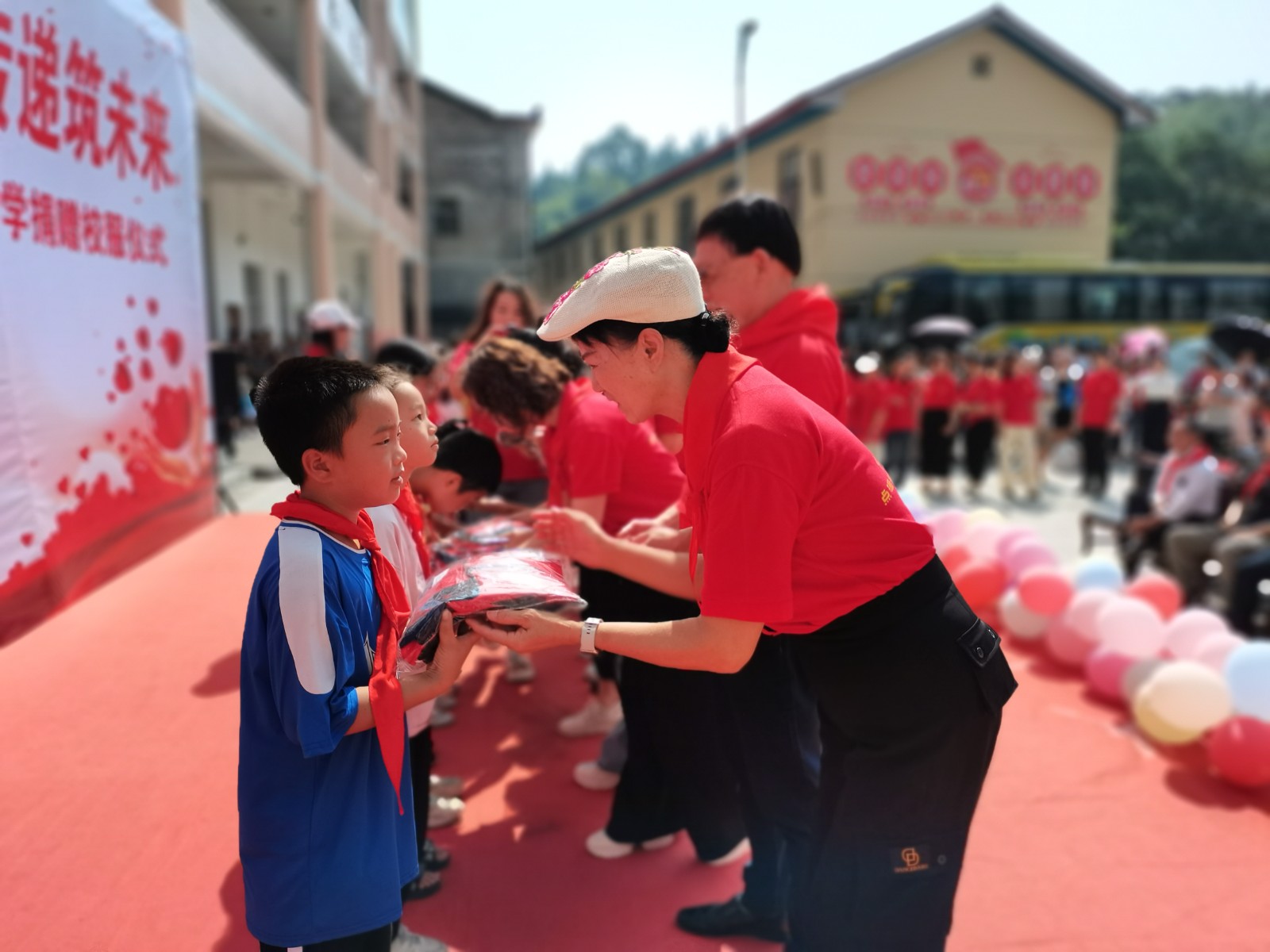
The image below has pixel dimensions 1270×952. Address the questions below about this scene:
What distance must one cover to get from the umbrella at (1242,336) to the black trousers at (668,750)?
13.9 meters

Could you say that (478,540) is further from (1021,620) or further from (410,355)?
(1021,620)

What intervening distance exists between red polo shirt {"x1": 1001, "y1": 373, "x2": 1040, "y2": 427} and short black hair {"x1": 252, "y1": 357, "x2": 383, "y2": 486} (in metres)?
11.0

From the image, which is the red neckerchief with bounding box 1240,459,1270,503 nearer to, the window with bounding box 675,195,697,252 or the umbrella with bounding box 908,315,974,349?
the umbrella with bounding box 908,315,974,349

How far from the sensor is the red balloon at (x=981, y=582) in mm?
5125

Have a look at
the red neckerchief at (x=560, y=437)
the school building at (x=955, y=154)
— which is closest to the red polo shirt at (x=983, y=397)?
the red neckerchief at (x=560, y=437)

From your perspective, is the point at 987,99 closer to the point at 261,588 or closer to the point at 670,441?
the point at 670,441

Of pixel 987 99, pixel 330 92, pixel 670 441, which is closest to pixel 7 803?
pixel 670 441

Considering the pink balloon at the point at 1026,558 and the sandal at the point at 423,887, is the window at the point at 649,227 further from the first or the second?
the sandal at the point at 423,887

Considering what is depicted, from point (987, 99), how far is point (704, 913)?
84.7ft

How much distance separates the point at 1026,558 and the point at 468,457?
3.87m

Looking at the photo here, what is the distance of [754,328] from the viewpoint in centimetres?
258

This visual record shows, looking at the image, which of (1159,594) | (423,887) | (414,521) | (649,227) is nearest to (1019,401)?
(1159,594)

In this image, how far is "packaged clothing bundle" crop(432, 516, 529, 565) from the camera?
214 cm

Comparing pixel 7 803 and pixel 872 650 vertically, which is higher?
pixel 872 650
